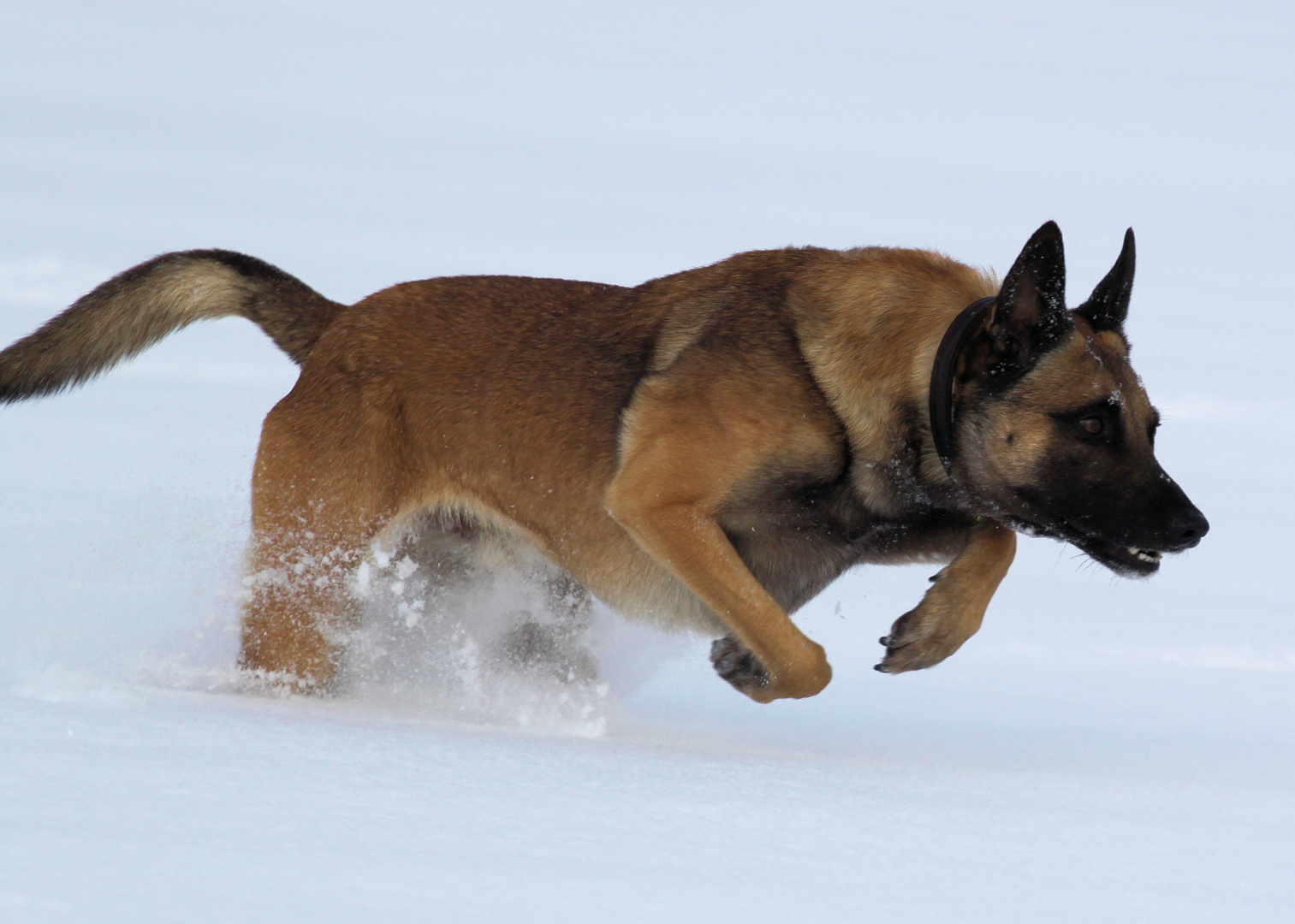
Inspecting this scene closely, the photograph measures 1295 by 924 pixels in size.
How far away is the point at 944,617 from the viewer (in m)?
4.11

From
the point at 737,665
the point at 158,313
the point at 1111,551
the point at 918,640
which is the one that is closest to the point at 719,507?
the point at 737,665

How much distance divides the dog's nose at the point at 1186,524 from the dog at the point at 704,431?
0.6 inches

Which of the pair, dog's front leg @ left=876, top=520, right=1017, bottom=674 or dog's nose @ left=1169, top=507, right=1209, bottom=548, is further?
dog's front leg @ left=876, top=520, right=1017, bottom=674

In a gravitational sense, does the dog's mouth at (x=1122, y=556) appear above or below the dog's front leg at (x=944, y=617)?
above

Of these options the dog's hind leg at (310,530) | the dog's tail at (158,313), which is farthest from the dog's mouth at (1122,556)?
the dog's tail at (158,313)

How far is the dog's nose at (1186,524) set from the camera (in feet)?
12.5

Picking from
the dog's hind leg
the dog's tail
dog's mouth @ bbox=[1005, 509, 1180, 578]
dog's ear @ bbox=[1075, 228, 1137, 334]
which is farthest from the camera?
the dog's tail

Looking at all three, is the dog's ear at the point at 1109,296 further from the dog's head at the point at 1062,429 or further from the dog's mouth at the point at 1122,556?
the dog's mouth at the point at 1122,556

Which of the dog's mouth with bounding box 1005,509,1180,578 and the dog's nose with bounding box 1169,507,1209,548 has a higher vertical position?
the dog's nose with bounding box 1169,507,1209,548

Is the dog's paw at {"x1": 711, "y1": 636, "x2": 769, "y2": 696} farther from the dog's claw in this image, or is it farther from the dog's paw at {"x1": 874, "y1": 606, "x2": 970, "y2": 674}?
the dog's paw at {"x1": 874, "y1": 606, "x2": 970, "y2": 674}

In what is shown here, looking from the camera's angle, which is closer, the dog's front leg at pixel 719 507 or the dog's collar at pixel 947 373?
the dog's collar at pixel 947 373

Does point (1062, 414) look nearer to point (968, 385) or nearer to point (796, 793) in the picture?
point (968, 385)

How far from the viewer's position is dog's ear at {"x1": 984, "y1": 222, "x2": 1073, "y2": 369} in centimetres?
368

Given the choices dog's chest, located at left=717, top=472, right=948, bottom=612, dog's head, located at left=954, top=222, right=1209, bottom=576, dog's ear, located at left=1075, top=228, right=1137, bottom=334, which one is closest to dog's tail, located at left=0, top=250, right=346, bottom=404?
dog's chest, located at left=717, top=472, right=948, bottom=612
